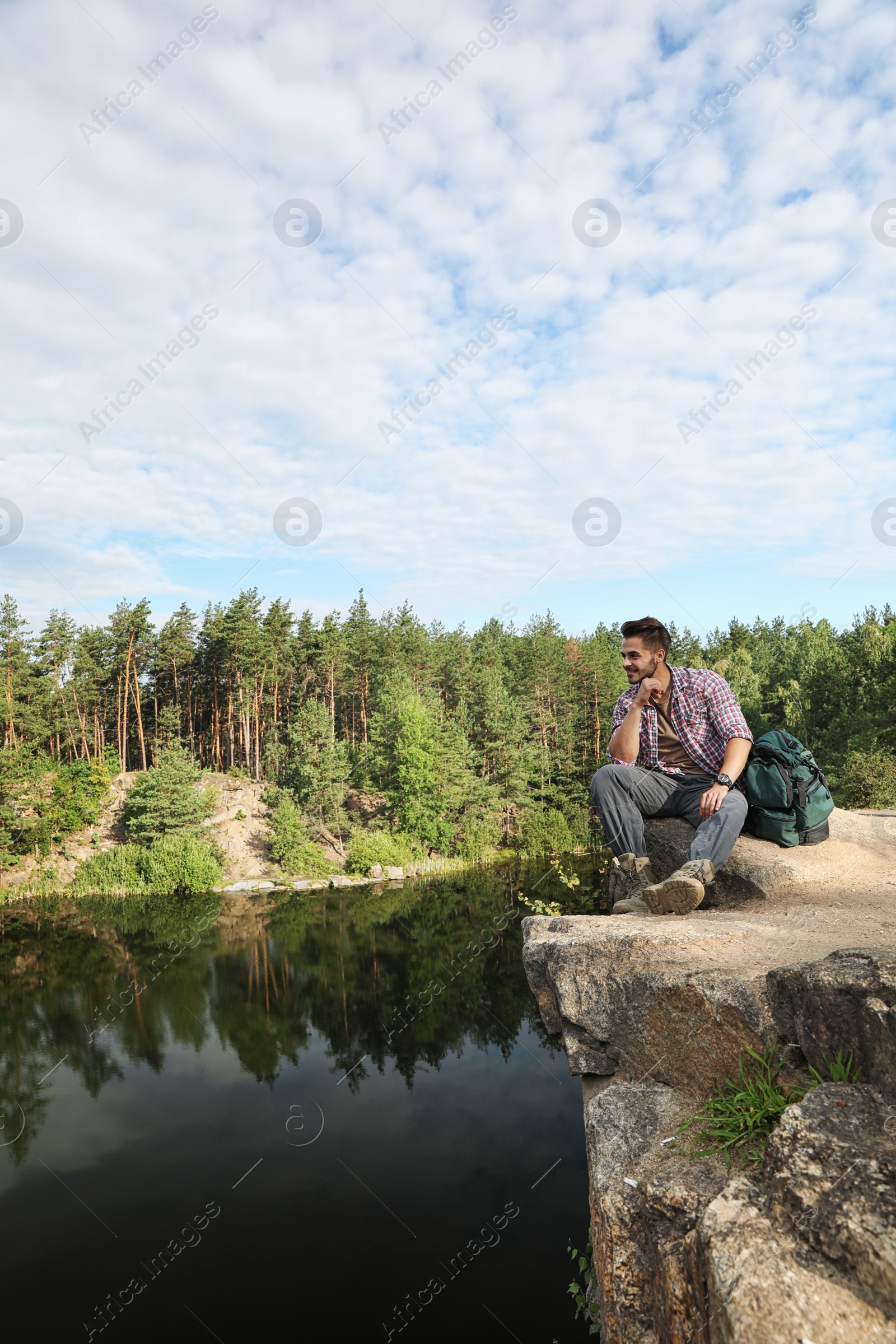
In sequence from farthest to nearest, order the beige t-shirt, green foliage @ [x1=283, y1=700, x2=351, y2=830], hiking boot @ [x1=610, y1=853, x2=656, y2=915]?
green foliage @ [x1=283, y1=700, x2=351, y2=830], the beige t-shirt, hiking boot @ [x1=610, y1=853, x2=656, y2=915]

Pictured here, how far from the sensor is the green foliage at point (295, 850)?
99.3 feet

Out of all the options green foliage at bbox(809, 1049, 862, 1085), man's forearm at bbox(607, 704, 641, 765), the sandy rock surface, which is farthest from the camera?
man's forearm at bbox(607, 704, 641, 765)

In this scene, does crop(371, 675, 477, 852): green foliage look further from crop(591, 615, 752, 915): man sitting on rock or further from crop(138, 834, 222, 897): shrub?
crop(591, 615, 752, 915): man sitting on rock

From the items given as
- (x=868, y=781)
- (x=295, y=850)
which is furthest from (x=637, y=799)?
(x=295, y=850)

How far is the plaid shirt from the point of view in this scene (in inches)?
208

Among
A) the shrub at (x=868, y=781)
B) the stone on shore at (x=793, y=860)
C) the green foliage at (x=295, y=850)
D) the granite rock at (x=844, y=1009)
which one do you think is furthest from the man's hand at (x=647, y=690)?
the green foliage at (x=295, y=850)

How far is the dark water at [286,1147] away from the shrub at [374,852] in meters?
9.01

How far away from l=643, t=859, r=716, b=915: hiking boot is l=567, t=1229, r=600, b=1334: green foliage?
2.95 meters

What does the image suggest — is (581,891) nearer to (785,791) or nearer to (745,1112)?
(785,791)

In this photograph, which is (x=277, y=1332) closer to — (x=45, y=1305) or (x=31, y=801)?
(x=45, y=1305)

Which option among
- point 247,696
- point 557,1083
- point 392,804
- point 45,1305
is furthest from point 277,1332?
point 247,696

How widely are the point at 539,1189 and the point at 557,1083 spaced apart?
3364 millimetres

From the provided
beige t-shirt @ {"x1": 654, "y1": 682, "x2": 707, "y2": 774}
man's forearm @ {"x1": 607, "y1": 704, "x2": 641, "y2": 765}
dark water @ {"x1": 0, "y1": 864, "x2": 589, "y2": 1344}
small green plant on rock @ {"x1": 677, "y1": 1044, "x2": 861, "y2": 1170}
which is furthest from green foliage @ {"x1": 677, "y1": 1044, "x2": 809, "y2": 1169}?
dark water @ {"x1": 0, "y1": 864, "x2": 589, "y2": 1344}

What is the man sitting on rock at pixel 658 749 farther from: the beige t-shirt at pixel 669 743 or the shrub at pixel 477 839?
the shrub at pixel 477 839
